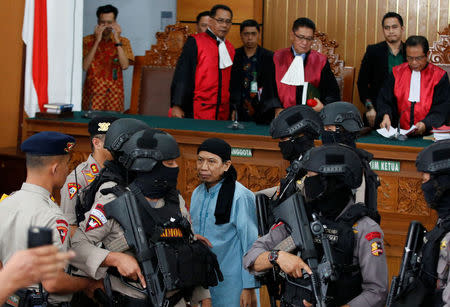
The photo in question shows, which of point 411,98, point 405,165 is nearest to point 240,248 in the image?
point 405,165

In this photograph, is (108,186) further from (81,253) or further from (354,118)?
(354,118)

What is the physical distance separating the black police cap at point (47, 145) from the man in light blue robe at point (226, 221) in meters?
1.09

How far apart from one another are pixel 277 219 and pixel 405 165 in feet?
7.06

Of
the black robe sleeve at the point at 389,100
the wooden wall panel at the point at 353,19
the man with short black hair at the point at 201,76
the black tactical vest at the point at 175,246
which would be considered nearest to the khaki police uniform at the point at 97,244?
the black tactical vest at the point at 175,246

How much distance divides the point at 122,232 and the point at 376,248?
3.36 ft

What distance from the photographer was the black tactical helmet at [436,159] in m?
2.65

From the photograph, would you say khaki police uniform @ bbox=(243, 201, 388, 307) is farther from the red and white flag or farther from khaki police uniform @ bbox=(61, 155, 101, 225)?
the red and white flag

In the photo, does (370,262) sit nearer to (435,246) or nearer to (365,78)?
(435,246)

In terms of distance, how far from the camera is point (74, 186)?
3430 millimetres

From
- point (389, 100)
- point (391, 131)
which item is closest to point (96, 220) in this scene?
point (391, 131)

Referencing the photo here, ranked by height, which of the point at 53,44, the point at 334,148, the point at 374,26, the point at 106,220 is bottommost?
the point at 106,220

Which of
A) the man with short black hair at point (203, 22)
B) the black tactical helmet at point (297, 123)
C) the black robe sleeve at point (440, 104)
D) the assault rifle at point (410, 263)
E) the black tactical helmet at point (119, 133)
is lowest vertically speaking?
the assault rifle at point (410, 263)

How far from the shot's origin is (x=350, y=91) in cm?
659

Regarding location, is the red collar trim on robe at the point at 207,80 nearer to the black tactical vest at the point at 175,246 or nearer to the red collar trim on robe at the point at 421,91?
the red collar trim on robe at the point at 421,91
